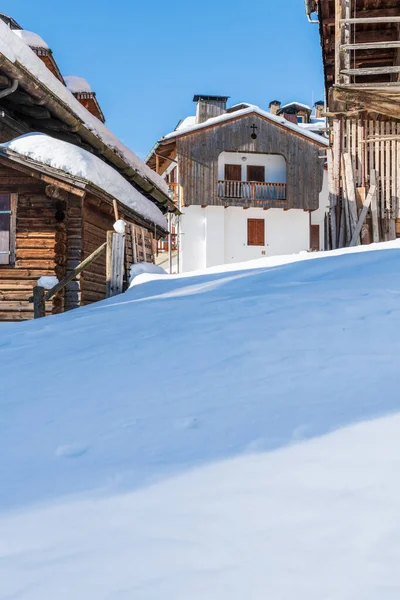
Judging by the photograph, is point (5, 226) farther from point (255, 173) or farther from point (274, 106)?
point (274, 106)

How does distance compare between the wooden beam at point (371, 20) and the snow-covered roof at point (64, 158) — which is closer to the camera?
the wooden beam at point (371, 20)

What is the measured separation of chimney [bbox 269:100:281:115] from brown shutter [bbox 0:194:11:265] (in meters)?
34.7

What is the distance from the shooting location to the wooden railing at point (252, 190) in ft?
97.1

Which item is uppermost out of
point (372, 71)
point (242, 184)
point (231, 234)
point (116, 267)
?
point (242, 184)

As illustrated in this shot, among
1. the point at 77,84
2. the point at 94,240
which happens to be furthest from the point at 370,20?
the point at 77,84

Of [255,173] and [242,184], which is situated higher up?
[255,173]

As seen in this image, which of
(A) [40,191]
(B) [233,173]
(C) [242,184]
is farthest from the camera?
(B) [233,173]

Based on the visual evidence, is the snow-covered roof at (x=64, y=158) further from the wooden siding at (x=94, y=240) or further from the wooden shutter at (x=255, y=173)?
the wooden shutter at (x=255, y=173)

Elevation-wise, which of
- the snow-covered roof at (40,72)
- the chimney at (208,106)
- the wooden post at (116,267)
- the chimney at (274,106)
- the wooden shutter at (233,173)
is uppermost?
the chimney at (274,106)

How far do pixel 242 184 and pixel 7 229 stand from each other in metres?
20.2

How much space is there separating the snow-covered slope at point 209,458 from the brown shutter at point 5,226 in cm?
646

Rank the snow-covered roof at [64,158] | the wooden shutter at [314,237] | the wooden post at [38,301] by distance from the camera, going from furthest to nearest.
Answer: the wooden shutter at [314,237] < the snow-covered roof at [64,158] < the wooden post at [38,301]

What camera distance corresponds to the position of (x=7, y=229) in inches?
429

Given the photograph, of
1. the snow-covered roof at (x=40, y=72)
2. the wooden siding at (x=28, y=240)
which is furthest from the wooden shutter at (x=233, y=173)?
the wooden siding at (x=28, y=240)
